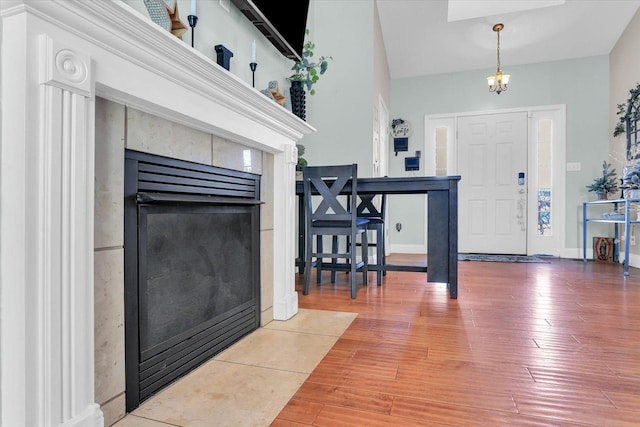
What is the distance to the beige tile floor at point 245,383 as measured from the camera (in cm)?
108

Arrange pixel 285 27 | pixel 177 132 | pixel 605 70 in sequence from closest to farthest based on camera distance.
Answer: pixel 177 132
pixel 285 27
pixel 605 70

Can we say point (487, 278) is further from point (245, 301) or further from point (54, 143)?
point (54, 143)

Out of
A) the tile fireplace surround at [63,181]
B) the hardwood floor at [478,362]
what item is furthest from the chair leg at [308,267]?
the tile fireplace surround at [63,181]

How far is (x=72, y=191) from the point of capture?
845 millimetres

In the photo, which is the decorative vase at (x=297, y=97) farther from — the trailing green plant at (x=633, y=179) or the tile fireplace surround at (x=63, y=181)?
the trailing green plant at (x=633, y=179)

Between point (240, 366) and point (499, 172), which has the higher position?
point (499, 172)

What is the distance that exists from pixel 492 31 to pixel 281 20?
3.78m

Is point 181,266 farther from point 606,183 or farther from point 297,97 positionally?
point 606,183

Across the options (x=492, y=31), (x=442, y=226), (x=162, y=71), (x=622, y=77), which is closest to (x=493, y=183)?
(x=622, y=77)

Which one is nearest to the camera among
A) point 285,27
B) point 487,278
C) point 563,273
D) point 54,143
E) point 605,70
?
point 54,143

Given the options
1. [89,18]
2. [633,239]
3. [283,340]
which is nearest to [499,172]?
[633,239]

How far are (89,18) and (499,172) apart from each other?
212 inches

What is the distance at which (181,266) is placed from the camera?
1345 millimetres

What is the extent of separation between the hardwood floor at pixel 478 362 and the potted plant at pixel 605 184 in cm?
221
